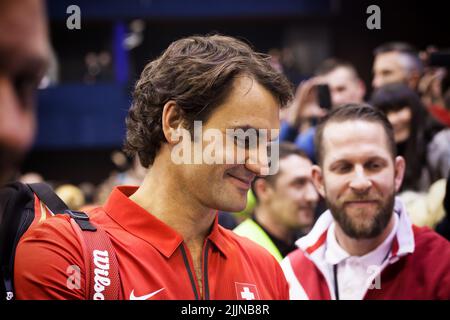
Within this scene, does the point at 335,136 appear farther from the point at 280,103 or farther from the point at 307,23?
the point at 307,23

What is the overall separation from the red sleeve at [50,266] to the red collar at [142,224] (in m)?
0.23

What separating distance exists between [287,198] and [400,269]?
1374 mm

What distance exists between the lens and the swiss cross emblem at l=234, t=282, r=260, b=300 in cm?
186

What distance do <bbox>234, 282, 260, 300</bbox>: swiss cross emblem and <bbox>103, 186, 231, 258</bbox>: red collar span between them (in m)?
0.22

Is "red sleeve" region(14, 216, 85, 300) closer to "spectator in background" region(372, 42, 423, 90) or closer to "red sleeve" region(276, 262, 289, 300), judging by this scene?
"red sleeve" region(276, 262, 289, 300)

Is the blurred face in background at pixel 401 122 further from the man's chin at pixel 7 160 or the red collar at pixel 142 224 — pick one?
the man's chin at pixel 7 160

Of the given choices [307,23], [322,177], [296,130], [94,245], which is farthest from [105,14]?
[94,245]

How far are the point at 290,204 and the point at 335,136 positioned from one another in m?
1.22

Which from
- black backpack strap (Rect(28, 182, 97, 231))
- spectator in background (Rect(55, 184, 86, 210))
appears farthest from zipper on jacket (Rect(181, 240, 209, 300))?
spectator in background (Rect(55, 184, 86, 210))

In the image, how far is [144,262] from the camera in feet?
5.86

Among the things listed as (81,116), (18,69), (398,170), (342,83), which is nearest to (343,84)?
(342,83)

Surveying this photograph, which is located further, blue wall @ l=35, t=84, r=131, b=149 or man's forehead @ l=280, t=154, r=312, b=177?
blue wall @ l=35, t=84, r=131, b=149

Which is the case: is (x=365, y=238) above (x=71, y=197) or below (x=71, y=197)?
above

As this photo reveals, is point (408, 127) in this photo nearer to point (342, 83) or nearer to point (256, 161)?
point (342, 83)
